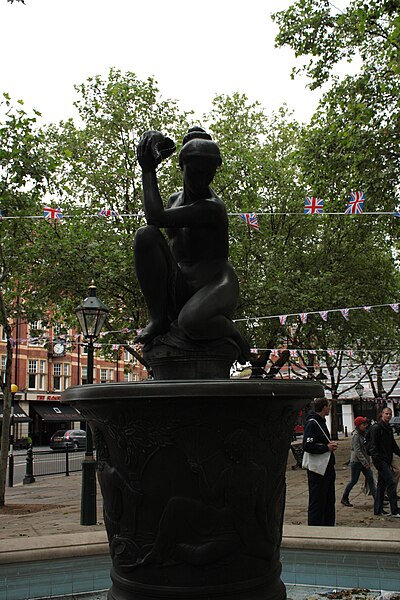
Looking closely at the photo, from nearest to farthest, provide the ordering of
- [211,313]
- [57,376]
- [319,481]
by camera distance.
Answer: [211,313], [319,481], [57,376]

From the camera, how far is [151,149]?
3.96 m

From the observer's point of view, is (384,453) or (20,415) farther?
(20,415)

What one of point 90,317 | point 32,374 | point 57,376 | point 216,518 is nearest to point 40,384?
point 32,374

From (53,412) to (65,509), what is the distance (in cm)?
3464

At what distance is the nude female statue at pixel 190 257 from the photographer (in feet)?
12.8

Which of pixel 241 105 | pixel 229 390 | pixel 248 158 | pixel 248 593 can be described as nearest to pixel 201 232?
pixel 229 390

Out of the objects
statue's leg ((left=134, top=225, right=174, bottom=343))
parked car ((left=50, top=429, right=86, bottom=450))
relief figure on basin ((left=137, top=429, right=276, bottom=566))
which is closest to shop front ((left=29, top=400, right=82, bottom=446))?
parked car ((left=50, top=429, right=86, bottom=450))

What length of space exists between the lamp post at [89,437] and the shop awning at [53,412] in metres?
35.2

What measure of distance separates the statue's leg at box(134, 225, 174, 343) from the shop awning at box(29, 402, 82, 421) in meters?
42.2

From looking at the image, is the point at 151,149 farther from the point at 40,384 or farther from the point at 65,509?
the point at 40,384

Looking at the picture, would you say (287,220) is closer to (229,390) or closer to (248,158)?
(248,158)

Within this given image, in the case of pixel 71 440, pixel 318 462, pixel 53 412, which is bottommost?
pixel 71 440

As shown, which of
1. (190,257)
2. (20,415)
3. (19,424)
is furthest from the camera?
(19,424)

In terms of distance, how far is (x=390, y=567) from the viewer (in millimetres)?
4609
